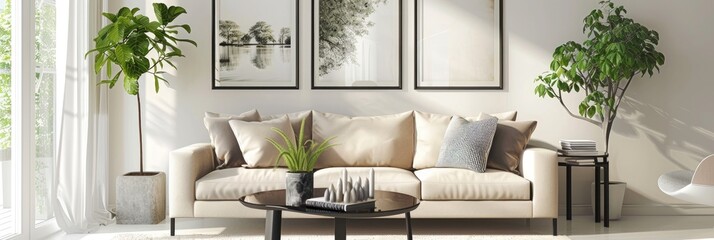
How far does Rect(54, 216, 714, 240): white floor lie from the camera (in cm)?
496

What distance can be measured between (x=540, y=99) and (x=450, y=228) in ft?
4.45

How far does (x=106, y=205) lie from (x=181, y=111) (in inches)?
35.7

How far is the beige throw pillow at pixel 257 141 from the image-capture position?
5.09 m

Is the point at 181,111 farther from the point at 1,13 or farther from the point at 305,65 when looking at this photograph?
the point at 1,13

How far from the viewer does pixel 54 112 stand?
16.4 ft

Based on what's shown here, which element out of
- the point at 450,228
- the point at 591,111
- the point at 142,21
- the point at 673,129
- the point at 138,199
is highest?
the point at 142,21

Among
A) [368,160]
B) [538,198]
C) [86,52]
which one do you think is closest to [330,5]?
[368,160]

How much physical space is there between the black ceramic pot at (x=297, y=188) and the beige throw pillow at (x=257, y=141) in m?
1.40

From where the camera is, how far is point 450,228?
17.0 ft

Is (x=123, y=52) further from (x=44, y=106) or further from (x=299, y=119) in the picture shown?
(x=299, y=119)

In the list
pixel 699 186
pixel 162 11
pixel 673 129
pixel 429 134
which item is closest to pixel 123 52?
pixel 162 11

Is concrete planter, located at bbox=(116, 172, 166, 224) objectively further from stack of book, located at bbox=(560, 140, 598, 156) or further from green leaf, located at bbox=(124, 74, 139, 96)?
stack of book, located at bbox=(560, 140, 598, 156)

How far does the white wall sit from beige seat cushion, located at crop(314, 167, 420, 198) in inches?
37.4

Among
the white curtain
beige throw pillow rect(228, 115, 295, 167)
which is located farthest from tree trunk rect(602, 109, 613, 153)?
the white curtain
